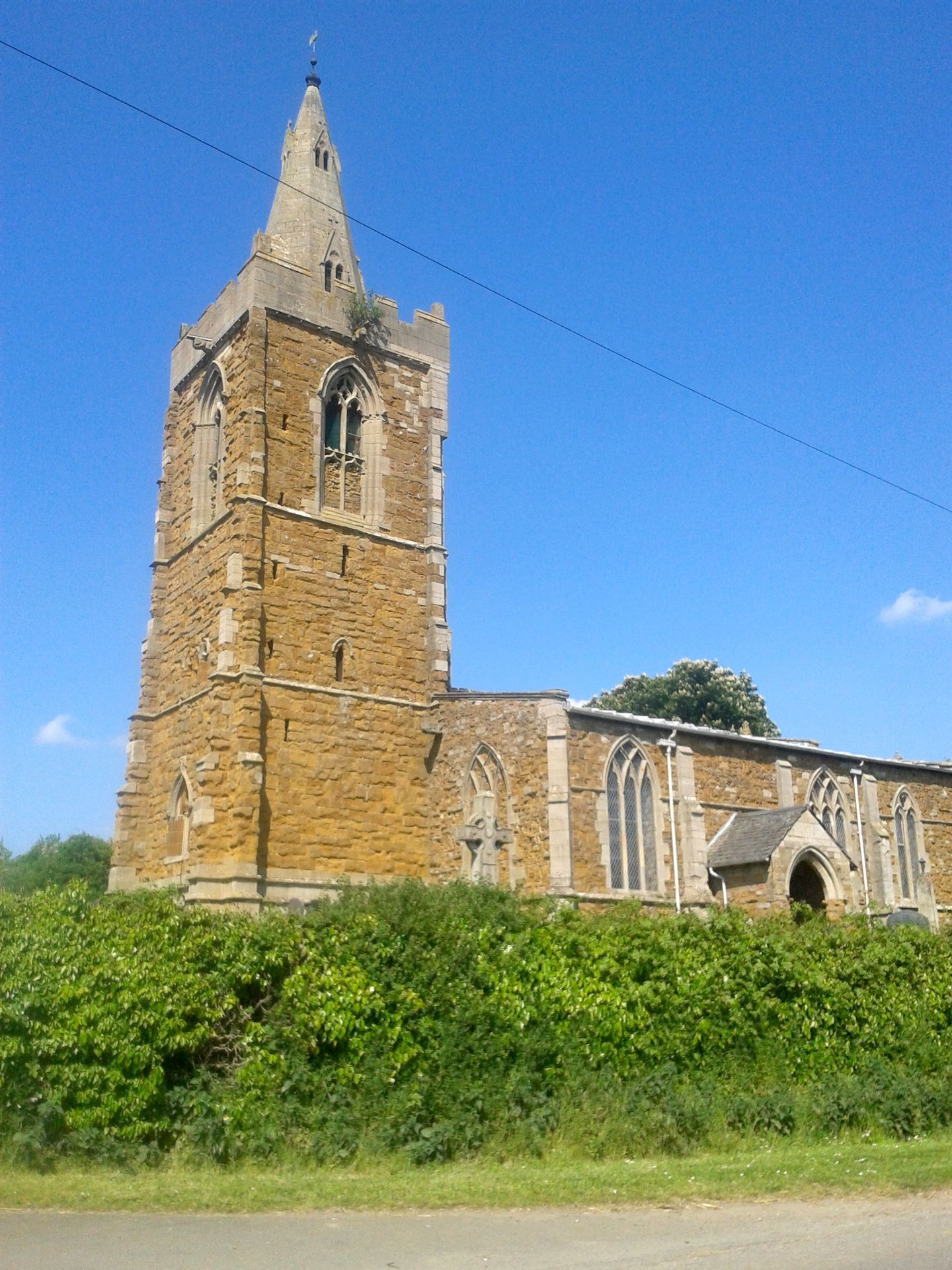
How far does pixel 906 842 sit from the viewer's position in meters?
30.3

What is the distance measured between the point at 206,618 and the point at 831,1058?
1633 centimetres

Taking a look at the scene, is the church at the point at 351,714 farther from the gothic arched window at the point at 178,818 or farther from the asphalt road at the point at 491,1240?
the asphalt road at the point at 491,1240

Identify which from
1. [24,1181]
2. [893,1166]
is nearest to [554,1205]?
[893,1166]

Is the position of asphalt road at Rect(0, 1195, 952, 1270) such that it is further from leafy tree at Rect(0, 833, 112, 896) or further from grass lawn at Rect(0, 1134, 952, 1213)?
leafy tree at Rect(0, 833, 112, 896)

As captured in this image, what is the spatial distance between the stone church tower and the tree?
25721 mm

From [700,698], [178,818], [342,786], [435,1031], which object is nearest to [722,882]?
[342,786]

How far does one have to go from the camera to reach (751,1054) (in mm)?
13211

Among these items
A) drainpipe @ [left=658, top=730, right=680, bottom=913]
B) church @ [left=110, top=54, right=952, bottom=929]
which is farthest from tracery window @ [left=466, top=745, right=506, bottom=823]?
drainpipe @ [left=658, top=730, right=680, bottom=913]

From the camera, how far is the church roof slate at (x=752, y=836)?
2328cm

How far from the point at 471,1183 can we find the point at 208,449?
69.2 ft

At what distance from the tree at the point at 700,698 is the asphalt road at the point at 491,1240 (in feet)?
137

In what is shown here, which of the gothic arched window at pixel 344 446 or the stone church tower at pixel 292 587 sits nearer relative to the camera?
the stone church tower at pixel 292 587

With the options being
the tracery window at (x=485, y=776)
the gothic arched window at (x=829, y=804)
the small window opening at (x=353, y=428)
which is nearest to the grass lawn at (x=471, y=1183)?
the tracery window at (x=485, y=776)

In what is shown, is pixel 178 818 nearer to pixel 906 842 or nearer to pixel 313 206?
pixel 313 206
